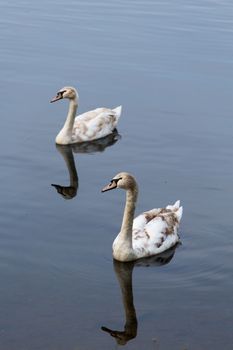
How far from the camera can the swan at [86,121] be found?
2133 centimetres

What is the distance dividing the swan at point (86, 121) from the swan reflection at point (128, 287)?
6.19 m

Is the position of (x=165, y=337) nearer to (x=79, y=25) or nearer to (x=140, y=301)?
(x=140, y=301)

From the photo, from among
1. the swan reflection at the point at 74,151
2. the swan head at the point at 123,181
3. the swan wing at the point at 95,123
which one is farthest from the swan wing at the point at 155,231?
the swan wing at the point at 95,123

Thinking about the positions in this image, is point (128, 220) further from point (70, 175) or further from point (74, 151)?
point (74, 151)

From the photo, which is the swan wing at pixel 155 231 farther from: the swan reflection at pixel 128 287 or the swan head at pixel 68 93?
the swan head at pixel 68 93

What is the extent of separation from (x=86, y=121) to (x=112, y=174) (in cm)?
327

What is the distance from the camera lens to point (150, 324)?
13016 mm

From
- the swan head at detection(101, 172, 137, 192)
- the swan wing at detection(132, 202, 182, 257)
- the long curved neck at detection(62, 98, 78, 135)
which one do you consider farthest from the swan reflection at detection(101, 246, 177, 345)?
the long curved neck at detection(62, 98, 78, 135)

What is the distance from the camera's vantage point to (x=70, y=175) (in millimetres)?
18828

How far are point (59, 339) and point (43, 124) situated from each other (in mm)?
9866

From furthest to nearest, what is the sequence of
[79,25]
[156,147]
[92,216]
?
[79,25], [156,147], [92,216]

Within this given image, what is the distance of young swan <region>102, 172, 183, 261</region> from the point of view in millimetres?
15125

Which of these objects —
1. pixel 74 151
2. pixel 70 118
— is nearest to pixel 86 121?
pixel 70 118

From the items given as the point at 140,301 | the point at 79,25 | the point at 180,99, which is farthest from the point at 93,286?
the point at 79,25
